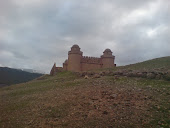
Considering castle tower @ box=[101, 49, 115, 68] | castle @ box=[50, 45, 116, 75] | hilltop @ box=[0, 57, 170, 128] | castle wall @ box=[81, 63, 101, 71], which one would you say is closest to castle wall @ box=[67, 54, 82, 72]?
castle @ box=[50, 45, 116, 75]

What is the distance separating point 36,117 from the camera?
19.2 feet

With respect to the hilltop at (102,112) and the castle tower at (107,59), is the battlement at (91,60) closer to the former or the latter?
the castle tower at (107,59)

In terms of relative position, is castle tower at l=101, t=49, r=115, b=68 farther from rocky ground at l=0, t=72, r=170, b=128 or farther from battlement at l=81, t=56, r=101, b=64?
rocky ground at l=0, t=72, r=170, b=128

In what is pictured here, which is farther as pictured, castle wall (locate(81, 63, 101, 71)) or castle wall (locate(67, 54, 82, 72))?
castle wall (locate(81, 63, 101, 71))

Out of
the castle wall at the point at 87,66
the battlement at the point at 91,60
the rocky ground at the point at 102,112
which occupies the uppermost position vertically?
the battlement at the point at 91,60

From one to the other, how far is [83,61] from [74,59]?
1710mm

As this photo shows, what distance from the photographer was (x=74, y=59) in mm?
27078

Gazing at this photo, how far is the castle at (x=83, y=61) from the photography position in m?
27.1

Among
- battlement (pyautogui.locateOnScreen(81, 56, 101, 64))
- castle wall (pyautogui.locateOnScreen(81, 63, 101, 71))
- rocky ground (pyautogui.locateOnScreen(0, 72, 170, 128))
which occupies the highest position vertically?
battlement (pyautogui.locateOnScreen(81, 56, 101, 64))

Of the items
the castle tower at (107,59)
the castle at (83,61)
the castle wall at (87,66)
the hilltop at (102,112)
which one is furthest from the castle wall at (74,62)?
the hilltop at (102,112)

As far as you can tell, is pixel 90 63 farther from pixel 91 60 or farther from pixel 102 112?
pixel 102 112

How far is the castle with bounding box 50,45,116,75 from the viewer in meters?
27.1

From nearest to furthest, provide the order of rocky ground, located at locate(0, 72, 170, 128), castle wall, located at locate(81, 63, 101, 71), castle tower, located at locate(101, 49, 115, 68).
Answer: rocky ground, located at locate(0, 72, 170, 128) → castle wall, located at locate(81, 63, 101, 71) → castle tower, located at locate(101, 49, 115, 68)

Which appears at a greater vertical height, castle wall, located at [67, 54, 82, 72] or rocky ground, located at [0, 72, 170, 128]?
castle wall, located at [67, 54, 82, 72]
